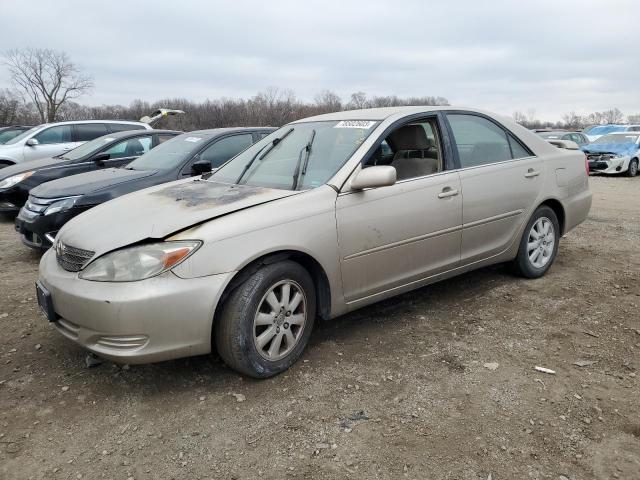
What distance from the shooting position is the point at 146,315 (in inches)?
100

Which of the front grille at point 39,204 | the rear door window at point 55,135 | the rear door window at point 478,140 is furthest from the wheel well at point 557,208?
the rear door window at point 55,135

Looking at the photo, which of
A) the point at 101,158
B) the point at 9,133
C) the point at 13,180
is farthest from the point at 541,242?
Answer: the point at 9,133

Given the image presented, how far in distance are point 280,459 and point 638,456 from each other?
163cm

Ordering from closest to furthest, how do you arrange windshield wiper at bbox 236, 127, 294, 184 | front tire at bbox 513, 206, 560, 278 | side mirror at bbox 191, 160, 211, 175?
windshield wiper at bbox 236, 127, 294, 184, front tire at bbox 513, 206, 560, 278, side mirror at bbox 191, 160, 211, 175

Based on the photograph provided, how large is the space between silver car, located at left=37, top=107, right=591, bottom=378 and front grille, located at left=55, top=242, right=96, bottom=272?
0.01 m

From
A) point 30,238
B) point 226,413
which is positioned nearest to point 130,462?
point 226,413

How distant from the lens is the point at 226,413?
265 centimetres

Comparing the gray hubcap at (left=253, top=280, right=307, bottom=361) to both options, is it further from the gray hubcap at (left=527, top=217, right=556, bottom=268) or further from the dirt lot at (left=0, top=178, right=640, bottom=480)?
the gray hubcap at (left=527, top=217, right=556, bottom=268)

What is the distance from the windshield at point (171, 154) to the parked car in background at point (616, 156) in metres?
14.4

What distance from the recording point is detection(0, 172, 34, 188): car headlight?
7312mm

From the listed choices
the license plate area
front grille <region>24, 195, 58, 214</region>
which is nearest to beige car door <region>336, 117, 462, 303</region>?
the license plate area

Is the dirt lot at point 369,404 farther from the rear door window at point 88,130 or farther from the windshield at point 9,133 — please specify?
the windshield at point 9,133

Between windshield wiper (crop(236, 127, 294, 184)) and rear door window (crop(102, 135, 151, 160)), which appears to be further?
rear door window (crop(102, 135, 151, 160))

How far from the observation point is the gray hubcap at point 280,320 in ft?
9.39
